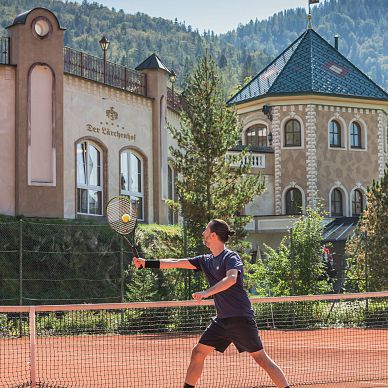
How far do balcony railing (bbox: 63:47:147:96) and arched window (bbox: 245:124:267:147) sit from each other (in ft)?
59.6

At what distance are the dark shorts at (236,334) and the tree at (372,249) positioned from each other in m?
17.4

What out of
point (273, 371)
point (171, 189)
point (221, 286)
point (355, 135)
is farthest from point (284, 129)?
point (221, 286)

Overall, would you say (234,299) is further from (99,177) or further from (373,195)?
(99,177)

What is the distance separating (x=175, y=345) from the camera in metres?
18.4

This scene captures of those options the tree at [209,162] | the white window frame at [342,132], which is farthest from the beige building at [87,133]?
the tree at [209,162]

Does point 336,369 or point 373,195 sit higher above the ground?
point 373,195

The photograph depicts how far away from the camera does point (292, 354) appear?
1697 cm

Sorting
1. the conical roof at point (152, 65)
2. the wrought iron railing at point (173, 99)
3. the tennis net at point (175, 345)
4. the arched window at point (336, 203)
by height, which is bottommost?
the tennis net at point (175, 345)

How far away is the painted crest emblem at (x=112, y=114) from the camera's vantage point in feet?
101

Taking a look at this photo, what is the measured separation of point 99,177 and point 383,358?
16.2m

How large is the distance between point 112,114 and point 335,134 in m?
20.7

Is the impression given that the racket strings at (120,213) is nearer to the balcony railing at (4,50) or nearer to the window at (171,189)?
the balcony railing at (4,50)

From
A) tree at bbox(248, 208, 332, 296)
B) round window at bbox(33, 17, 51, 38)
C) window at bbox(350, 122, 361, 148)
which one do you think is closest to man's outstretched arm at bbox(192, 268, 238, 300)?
tree at bbox(248, 208, 332, 296)

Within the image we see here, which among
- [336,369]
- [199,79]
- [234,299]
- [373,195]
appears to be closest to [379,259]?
[373,195]
